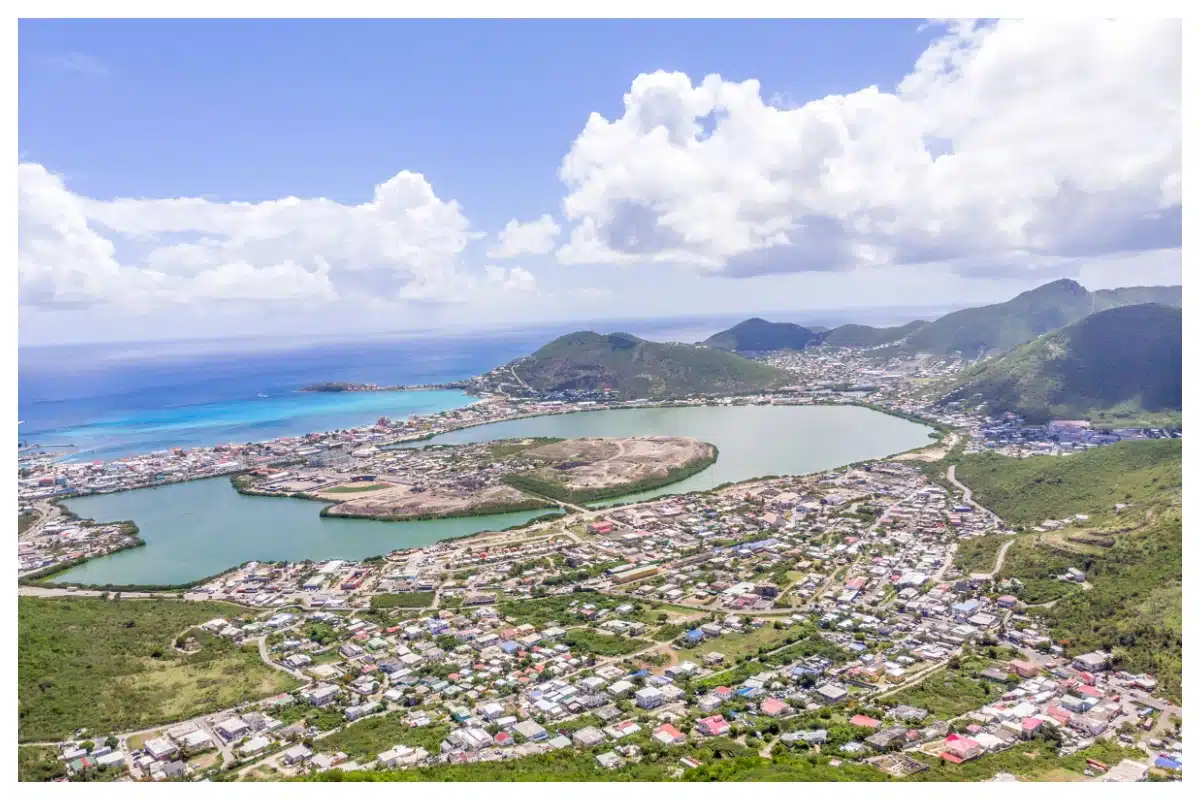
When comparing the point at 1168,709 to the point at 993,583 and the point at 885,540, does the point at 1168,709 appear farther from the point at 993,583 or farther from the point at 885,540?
the point at 885,540

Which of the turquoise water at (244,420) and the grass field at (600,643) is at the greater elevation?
the turquoise water at (244,420)

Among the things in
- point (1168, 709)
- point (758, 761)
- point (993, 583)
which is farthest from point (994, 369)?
point (758, 761)

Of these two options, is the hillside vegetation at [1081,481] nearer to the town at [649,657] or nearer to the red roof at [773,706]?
the town at [649,657]

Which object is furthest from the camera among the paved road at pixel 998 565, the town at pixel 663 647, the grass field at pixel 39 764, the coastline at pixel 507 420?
the coastline at pixel 507 420

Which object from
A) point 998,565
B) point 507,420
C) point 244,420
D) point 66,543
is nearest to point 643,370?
point 507,420

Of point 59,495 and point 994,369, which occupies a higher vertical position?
point 994,369

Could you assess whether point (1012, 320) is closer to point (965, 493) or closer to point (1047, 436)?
point (1047, 436)

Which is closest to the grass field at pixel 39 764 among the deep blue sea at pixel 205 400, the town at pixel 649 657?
the town at pixel 649 657
